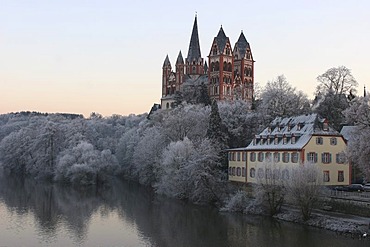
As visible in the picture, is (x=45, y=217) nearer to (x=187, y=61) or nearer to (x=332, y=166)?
(x=332, y=166)

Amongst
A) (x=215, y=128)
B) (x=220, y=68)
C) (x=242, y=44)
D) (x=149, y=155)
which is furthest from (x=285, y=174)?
(x=242, y=44)

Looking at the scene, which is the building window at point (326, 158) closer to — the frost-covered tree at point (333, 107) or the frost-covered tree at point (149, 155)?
the frost-covered tree at point (333, 107)

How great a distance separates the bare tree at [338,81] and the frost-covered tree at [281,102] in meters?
4.98

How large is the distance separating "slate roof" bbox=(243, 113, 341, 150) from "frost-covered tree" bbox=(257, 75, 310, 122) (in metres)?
14.0

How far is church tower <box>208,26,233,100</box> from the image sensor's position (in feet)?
A: 336

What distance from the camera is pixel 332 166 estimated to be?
52344 millimetres

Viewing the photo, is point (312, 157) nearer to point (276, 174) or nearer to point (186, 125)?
point (276, 174)

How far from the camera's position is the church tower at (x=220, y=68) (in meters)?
103

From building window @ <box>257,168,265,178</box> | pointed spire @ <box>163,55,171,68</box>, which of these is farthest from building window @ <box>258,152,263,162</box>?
pointed spire @ <box>163,55,171,68</box>

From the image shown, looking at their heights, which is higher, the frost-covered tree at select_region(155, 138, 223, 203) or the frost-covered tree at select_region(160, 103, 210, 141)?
the frost-covered tree at select_region(160, 103, 210, 141)

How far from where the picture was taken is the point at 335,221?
39281mm

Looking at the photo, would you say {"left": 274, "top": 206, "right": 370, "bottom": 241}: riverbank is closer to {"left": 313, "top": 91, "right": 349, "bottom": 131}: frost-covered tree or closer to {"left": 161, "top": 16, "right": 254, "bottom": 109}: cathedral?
{"left": 313, "top": 91, "right": 349, "bottom": 131}: frost-covered tree

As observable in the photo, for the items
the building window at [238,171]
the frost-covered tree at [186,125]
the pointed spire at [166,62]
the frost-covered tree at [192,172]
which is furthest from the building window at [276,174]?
the pointed spire at [166,62]

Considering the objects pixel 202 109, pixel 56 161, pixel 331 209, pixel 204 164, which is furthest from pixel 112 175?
pixel 331 209
